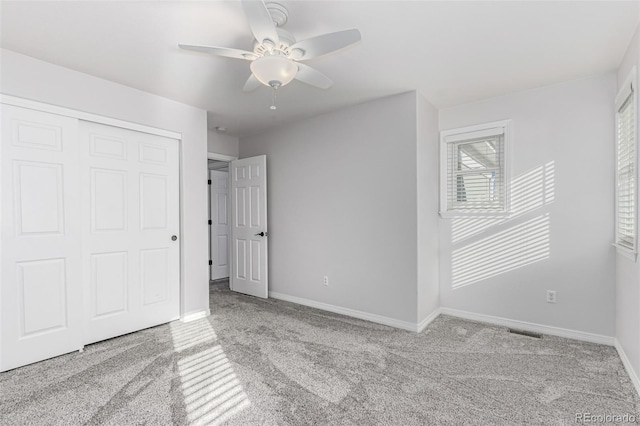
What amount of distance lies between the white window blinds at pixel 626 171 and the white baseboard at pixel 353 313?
1.85 metres

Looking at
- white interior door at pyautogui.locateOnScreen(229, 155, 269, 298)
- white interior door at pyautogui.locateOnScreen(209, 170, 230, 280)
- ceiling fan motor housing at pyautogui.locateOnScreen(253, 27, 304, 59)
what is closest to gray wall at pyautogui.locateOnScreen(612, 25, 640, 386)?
ceiling fan motor housing at pyautogui.locateOnScreen(253, 27, 304, 59)

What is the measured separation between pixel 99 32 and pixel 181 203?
1.77 m

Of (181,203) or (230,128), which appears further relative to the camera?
(230,128)

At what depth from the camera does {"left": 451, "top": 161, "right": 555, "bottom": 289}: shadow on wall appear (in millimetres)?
3205

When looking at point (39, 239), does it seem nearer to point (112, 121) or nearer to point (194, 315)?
point (112, 121)

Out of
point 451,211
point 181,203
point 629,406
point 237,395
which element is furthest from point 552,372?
point 181,203

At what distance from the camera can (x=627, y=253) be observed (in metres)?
2.39

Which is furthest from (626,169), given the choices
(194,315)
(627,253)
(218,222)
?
(218,222)

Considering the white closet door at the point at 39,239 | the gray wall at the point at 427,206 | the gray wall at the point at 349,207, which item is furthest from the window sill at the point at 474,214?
the white closet door at the point at 39,239

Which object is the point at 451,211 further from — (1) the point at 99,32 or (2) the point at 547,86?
(1) the point at 99,32

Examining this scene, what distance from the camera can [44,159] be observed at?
2.63m

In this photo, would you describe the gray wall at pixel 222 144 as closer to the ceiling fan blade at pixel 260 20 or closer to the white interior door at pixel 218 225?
the white interior door at pixel 218 225

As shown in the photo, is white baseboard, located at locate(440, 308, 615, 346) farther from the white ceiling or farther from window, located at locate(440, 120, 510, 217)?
the white ceiling

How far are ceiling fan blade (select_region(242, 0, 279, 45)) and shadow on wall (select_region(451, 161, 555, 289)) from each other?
2866 mm
